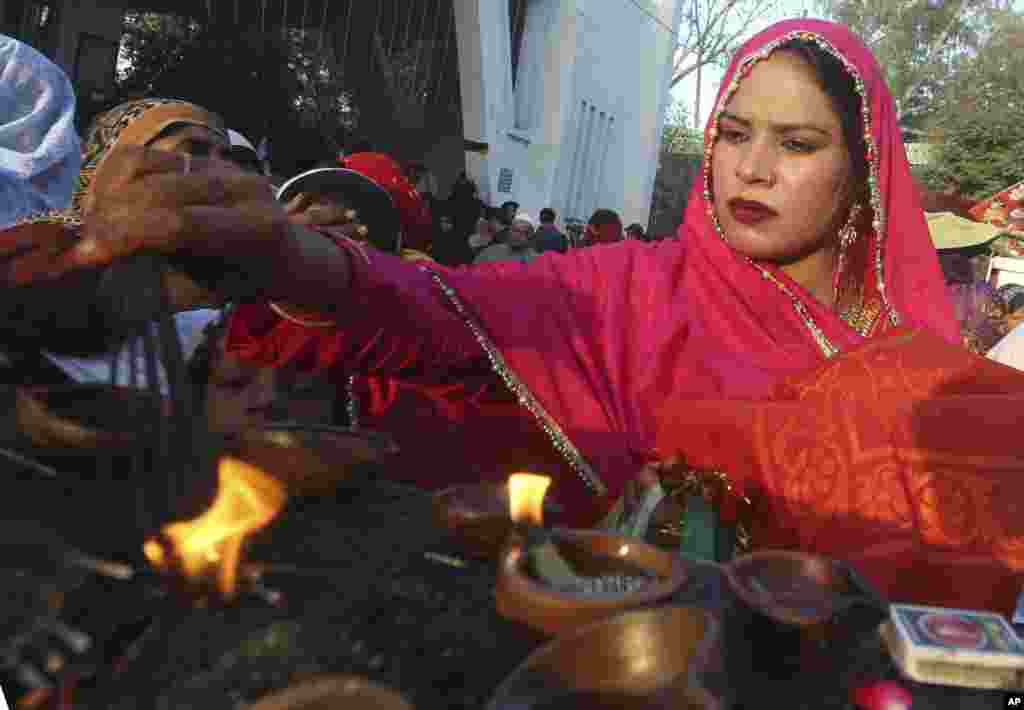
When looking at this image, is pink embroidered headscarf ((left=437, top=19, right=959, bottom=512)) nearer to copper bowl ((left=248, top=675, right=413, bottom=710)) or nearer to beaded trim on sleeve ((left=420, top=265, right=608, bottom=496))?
beaded trim on sleeve ((left=420, top=265, right=608, bottom=496))

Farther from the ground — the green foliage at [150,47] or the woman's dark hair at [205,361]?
the green foliage at [150,47]

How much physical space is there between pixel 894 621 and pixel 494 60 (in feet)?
42.1

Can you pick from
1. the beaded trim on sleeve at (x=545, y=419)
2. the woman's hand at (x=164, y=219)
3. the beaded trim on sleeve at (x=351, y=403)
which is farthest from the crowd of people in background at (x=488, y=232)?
the woman's hand at (x=164, y=219)

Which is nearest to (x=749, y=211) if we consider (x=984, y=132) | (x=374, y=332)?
(x=374, y=332)

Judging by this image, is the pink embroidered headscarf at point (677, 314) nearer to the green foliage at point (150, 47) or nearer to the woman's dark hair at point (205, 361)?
the woman's dark hair at point (205, 361)

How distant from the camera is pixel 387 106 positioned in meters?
12.3

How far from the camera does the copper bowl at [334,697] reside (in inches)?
28.3

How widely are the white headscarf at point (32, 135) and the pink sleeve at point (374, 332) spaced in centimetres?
180

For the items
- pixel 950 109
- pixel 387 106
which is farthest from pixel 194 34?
pixel 950 109

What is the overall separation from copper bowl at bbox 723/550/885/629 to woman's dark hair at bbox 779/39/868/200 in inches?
52.4

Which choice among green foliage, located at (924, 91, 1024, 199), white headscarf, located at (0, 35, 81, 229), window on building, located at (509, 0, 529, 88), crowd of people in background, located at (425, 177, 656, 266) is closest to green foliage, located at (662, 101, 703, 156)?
green foliage, located at (924, 91, 1024, 199)

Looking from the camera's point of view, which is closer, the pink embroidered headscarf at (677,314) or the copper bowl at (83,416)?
the copper bowl at (83,416)

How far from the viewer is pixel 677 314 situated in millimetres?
2213

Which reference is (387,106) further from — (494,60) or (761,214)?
(761,214)
